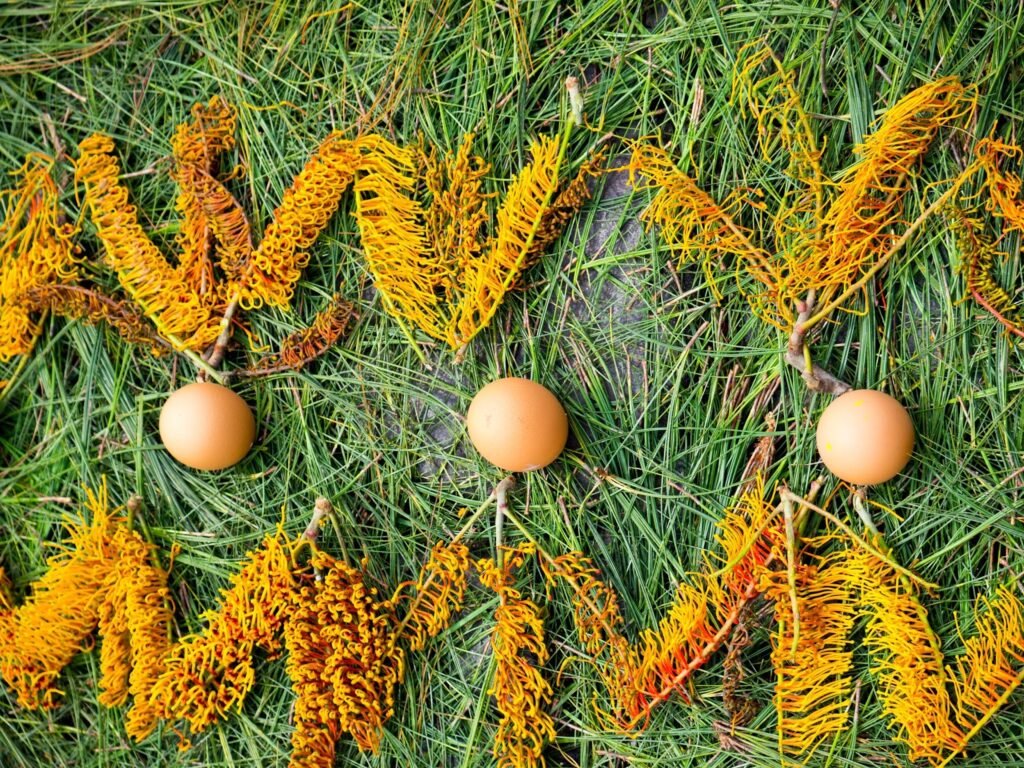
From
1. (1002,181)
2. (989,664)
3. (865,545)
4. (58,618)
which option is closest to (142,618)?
(58,618)

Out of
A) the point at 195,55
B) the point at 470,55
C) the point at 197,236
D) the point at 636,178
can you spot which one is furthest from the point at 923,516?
the point at 195,55

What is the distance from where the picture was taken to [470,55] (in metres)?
1.05

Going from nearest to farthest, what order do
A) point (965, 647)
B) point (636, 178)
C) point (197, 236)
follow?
point (965, 647) → point (636, 178) → point (197, 236)

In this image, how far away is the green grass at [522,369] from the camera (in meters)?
0.92

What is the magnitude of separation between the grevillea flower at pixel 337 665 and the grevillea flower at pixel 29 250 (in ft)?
1.69

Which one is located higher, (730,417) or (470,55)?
(470,55)

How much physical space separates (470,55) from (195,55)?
38 centimetres

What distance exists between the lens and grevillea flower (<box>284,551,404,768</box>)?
1.00 m

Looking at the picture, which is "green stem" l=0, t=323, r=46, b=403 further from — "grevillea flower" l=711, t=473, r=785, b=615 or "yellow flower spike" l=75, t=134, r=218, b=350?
"grevillea flower" l=711, t=473, r=785, b=615

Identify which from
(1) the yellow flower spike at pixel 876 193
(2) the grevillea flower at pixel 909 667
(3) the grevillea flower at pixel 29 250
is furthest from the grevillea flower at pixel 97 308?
(2) the grevillea flower at pixel 909 667

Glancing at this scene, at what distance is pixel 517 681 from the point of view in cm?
98

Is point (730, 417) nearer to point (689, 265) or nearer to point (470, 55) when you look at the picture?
point (689, 265)

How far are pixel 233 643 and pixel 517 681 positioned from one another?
0.34m

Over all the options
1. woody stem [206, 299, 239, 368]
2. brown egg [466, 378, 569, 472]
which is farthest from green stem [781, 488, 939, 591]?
woody stem [206, 299, 239, 368]
